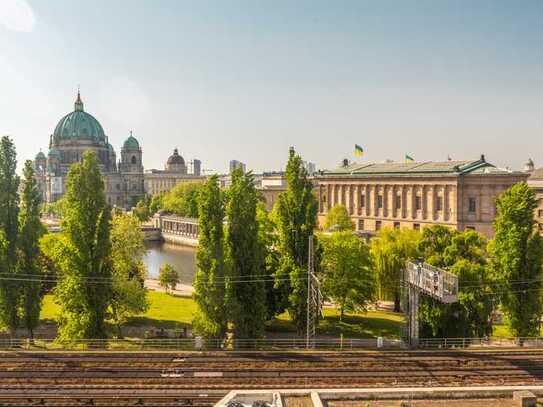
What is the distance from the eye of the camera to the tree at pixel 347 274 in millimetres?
47250

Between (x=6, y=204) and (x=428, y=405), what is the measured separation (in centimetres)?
3336

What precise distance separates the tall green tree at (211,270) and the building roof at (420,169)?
5924 cm

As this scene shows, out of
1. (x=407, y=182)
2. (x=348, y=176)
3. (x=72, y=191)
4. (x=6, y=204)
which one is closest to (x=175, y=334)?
(x=72, y=191)

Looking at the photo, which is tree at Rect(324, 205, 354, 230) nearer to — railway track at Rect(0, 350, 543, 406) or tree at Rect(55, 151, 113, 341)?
railway track at Rect(0, 350, 543, 406)

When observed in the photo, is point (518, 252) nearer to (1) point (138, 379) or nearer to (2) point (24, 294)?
(1) point (138, 379)

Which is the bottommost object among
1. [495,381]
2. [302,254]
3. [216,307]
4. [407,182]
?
[495,381]

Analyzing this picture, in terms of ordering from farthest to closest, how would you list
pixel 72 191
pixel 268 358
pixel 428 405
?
1. pixel 72 191
2. pixel 268 358
3. pixel 428 405

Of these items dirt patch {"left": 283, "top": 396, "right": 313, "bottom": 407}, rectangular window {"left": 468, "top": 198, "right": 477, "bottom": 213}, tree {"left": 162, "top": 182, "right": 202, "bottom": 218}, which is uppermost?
tree {"left": 162, "top": 182, "right": 202, "bottom": 218}

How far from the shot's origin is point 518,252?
39469mm

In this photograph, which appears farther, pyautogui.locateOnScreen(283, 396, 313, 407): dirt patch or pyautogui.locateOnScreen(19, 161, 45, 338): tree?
pyautogui.locateOnScreen(19, 161, 45, 338): tree

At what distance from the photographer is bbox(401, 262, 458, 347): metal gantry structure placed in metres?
33.7

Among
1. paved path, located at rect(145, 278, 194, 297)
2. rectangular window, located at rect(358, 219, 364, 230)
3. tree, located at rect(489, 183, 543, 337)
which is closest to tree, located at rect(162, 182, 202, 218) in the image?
rectangular window, located at rect(358, 219, 364, 230)

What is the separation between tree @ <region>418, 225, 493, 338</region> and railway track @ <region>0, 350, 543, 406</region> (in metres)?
2.59

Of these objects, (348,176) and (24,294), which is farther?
(348,176)
